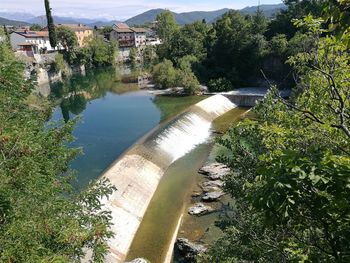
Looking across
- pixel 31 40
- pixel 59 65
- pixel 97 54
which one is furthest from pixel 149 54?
pixel 31 40

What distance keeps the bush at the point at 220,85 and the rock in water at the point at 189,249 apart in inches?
1431

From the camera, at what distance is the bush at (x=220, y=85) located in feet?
167

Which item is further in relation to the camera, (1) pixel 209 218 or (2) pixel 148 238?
(1) pixel 209 218

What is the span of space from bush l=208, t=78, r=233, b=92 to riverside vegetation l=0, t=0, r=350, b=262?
39658mm

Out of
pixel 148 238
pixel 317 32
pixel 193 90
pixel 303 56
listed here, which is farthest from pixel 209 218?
pixel 193 90

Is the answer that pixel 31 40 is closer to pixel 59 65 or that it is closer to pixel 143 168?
pixel 59 65

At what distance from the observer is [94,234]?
8.07m

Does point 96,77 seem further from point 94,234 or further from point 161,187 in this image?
point 94,234

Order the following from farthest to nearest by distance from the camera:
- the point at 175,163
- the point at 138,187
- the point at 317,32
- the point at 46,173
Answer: the point at 175,163
the point at 138,187
the point at 46,173
the point at 317,32

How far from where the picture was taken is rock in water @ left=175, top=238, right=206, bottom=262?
53.8 feet

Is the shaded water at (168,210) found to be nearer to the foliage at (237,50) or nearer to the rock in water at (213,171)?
the rock in water at (213,171)

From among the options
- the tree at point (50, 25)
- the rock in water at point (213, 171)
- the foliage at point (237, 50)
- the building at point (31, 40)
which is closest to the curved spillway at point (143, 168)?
the rock in water at point (213, 171)

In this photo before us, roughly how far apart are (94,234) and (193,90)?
4199 centimetres

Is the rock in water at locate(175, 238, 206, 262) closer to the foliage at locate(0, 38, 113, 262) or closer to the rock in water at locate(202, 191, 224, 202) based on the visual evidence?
the rock in water at locate(202, 191, 224, 202)
